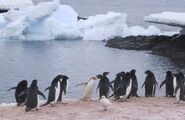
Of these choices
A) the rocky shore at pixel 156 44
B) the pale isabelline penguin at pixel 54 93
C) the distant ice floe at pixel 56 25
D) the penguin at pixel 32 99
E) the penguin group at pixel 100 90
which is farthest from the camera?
the distant ice floe at pixel 56 25

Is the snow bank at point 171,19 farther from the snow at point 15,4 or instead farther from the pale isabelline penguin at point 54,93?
the snow at point 15,4

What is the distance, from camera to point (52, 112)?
10.7m

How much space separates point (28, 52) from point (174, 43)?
28.1 feet

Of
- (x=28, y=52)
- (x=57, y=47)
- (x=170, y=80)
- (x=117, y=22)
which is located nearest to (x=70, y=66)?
(x=28, y=52)

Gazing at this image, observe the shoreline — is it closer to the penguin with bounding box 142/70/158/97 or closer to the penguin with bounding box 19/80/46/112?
the penguin with bounding box 19/80/46/112

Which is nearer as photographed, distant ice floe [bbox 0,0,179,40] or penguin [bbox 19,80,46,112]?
penguin [bbox 19,80,46,112]

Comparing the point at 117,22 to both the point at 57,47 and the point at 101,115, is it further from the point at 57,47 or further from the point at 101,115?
the point at 101,115

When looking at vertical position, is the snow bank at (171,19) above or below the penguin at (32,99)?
above

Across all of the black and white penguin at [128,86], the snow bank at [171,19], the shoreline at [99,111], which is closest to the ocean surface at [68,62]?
the snow bank at [171,19]

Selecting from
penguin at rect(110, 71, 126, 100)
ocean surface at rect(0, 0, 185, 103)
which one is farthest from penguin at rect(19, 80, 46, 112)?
ocean surface at rect(0, 0, 185, 103)

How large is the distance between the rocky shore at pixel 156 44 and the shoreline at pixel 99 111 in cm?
1855

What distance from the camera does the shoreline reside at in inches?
402

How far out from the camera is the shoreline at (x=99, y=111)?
1022cm

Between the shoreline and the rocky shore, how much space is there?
1855 centimetres
